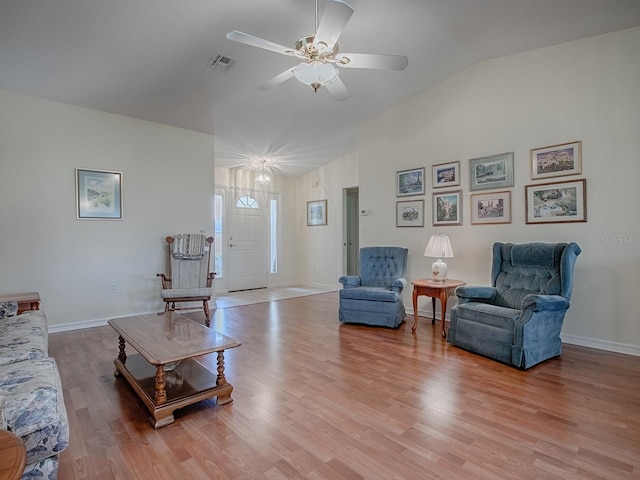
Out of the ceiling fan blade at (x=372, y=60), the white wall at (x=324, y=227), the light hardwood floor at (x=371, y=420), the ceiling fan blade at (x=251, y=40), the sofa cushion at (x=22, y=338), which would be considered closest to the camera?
the light hardwood floor at (x=371, y=420)

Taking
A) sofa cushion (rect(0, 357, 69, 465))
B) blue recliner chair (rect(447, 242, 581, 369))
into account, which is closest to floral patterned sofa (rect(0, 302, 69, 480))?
sofa cushion (rect(0, 357, 69, 465))

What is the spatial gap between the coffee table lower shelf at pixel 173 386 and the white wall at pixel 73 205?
6.44 ft

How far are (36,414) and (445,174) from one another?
4273mm

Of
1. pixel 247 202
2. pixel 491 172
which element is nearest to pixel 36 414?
pixel 491 172

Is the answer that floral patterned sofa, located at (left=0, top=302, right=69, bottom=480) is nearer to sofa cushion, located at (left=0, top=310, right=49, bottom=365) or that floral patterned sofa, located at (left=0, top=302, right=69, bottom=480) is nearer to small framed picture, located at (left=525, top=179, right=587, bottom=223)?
sofa cushion, located at (left=0, top=310, right=49, bottom=365)

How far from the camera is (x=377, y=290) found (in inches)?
161

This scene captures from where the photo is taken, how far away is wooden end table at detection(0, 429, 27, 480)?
71 centimetres

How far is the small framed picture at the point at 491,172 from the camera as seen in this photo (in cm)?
378

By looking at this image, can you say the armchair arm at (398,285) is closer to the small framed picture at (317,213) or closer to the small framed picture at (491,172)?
the small framed picture at (491,172)

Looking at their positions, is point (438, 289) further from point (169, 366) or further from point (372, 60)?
point (169, 366)

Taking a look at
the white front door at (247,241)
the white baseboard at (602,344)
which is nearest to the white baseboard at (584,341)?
the white baseboard at (602,344)

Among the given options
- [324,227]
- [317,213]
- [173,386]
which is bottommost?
[173,386]

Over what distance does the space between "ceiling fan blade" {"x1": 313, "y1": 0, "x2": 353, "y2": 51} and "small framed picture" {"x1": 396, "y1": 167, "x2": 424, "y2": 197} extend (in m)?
2.60

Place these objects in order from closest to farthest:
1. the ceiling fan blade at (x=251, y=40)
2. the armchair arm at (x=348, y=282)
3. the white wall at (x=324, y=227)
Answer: the ceiling fan blade at (x=251, y=40), the armchair arm at (x=348, y=282), the white wall at (x=324, y=227)
